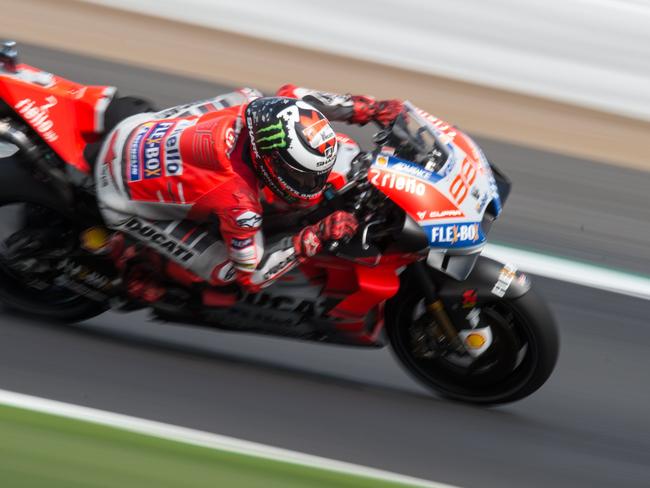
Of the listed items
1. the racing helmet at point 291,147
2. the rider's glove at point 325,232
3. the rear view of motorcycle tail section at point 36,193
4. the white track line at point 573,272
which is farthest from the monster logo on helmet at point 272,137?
the white track line at point 573,272

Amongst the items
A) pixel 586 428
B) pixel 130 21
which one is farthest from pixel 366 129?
pixel 586 428

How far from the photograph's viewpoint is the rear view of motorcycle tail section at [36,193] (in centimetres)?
529

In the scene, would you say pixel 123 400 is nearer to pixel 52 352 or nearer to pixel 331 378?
pixel 52 352

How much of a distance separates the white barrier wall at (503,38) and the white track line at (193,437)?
4.64m

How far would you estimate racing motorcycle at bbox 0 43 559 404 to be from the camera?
4984 mm

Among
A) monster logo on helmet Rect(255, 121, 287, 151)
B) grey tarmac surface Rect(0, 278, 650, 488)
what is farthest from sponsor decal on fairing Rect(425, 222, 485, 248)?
grey tarmac surface Rect(0, 278, 650, 488)

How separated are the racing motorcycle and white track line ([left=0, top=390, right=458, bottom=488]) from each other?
754 mm

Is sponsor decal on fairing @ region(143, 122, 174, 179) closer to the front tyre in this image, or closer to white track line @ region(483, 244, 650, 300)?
the front tyre

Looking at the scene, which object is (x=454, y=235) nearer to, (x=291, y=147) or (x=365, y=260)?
(x=365, y=260)

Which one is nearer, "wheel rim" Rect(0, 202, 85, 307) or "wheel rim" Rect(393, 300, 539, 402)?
"wheel rim" Rect(393, 300, 539, 402)

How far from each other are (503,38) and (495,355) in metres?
3.93

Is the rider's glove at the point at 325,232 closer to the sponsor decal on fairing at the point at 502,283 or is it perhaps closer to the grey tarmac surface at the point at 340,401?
the sponsor decal on fairing at the point at 502,283

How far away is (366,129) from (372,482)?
4287 millimetres

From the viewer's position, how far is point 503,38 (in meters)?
8.62
